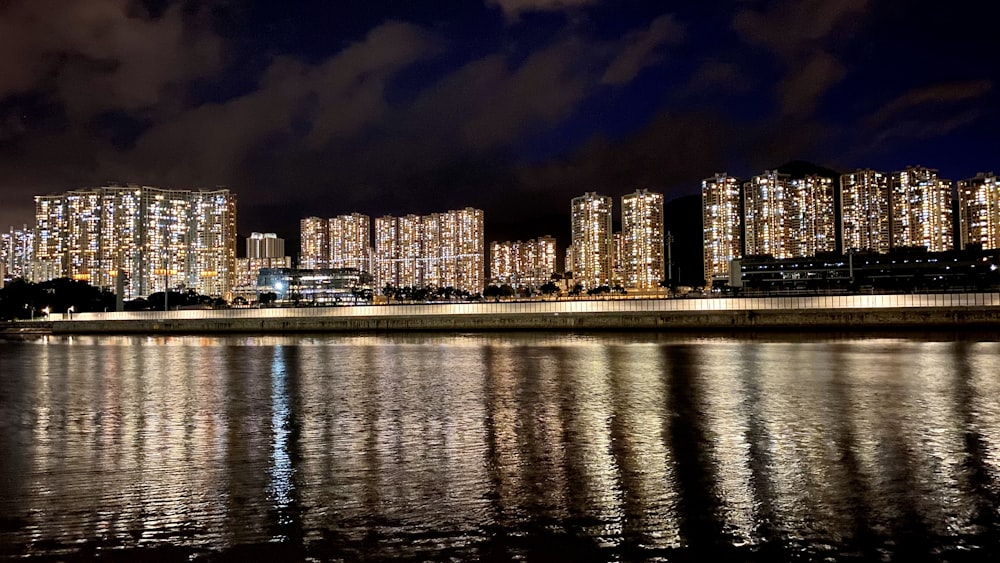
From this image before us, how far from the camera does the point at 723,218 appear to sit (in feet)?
624

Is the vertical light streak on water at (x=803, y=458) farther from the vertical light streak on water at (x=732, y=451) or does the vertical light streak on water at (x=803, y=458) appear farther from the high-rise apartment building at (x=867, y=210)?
the high-rise apartment building at (x=867, y=210)

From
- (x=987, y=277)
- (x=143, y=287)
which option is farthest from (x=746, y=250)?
(x=143, y=287)

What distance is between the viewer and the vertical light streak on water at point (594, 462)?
7.53 m

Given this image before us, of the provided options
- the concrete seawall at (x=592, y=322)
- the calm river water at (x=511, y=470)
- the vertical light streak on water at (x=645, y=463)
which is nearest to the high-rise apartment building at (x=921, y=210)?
the concrete seawall at (x=592, y=322)

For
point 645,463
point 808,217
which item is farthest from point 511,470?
point 808,217

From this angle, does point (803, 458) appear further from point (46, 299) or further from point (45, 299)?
point (46, 299)

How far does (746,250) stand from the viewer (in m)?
188

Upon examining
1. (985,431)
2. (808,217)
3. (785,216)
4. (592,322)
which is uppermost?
(785,216)

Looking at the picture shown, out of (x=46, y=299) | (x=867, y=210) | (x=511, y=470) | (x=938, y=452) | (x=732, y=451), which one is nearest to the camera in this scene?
(x=511, y=470)

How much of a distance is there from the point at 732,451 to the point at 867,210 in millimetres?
192431

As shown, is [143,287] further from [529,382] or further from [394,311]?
[529,382]

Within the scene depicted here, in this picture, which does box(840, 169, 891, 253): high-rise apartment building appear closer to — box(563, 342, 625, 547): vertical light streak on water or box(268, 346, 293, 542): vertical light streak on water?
Answer: box(563, 342, 625, 547): vertical light streak on water

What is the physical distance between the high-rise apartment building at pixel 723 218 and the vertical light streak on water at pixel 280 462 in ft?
595

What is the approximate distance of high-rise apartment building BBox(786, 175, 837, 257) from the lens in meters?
185
